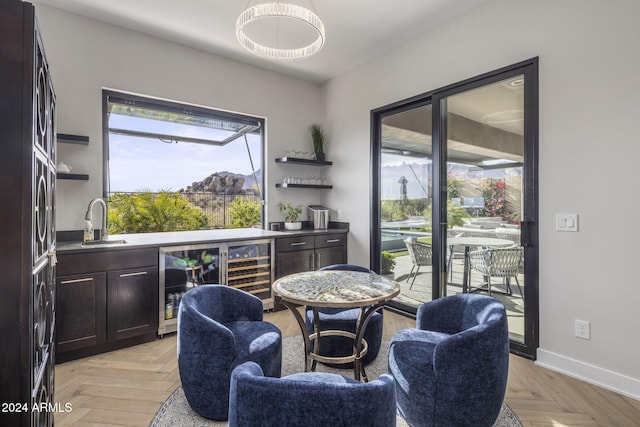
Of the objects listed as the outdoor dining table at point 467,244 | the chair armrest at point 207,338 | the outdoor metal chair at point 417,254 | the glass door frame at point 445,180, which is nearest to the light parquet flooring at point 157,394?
the glass door frame at point 445,180

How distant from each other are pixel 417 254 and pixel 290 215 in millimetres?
1783

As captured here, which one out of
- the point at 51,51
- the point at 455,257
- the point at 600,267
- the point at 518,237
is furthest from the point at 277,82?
the point at 600,267

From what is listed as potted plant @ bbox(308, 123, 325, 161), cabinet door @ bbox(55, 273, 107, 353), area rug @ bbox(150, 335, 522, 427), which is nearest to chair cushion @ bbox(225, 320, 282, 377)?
area rug @ bbox(150, 335, 522, 427)

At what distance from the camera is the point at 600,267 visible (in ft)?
7.55

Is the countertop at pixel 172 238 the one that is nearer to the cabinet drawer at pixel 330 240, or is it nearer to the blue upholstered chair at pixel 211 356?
the cabinet drawer at pixel 330 240

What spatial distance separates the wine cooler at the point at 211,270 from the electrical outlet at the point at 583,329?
9.43 feet

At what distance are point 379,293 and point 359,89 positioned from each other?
312 cm

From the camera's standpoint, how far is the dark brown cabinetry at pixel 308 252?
12.8 feet

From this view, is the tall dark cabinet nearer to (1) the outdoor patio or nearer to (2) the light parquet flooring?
(2) the light parquet flooring

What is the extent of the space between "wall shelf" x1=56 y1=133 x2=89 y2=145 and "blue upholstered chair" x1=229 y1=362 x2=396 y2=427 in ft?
9.94

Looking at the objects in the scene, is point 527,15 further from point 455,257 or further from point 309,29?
point 455,257

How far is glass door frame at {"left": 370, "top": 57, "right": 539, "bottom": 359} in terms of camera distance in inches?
104

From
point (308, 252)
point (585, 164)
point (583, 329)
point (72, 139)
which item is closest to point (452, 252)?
point (583, 329)

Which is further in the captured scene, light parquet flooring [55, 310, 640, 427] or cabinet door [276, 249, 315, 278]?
cabinet door [276, 249, 315, 278]
